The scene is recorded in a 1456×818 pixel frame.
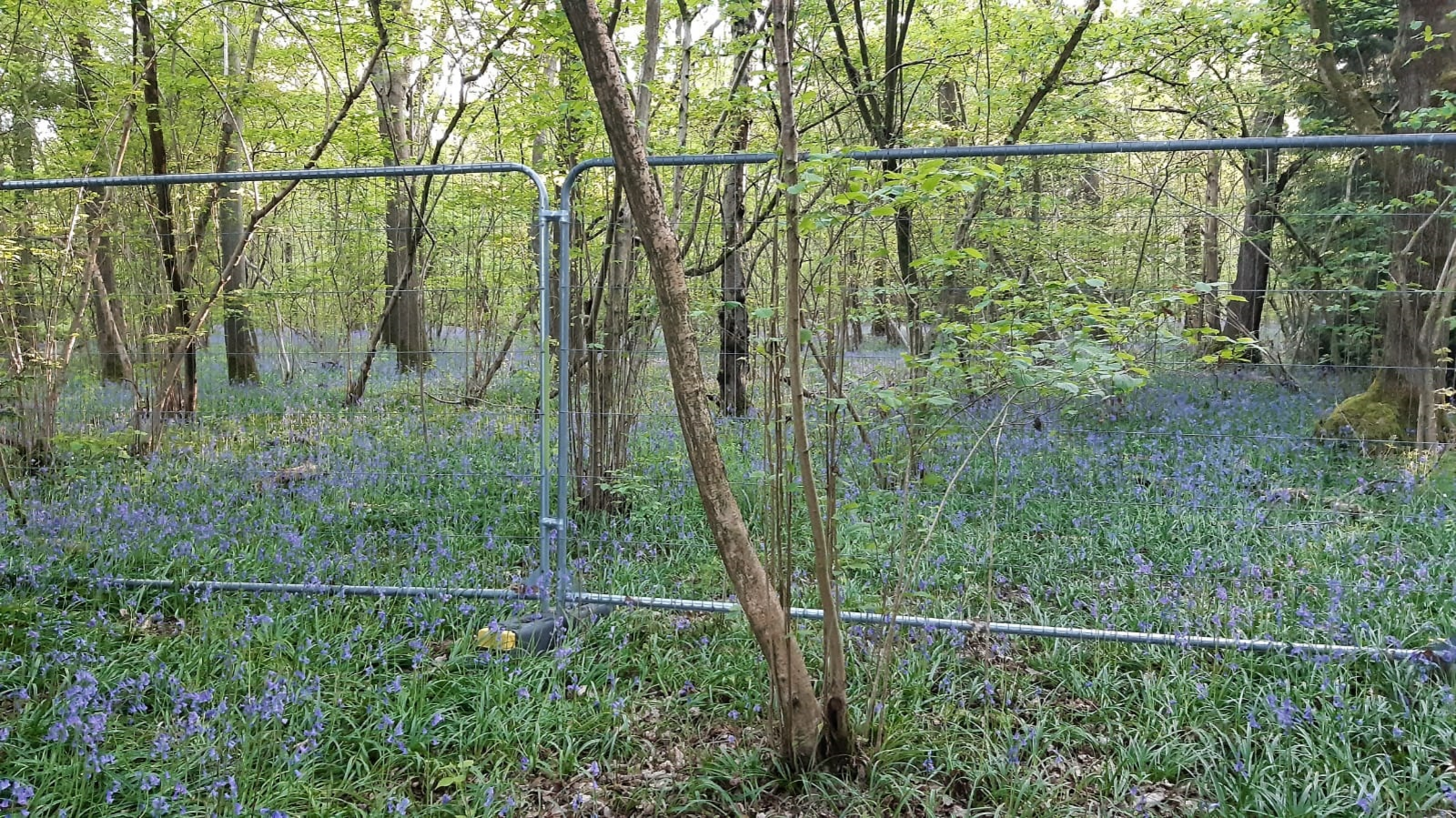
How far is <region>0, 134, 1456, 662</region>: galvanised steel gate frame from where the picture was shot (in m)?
2.74

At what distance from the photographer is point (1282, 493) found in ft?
14.8

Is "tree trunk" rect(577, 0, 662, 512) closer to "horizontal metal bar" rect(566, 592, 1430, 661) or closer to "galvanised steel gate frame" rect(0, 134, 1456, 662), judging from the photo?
"galvanised steel gate frame" rect(0, 134, 1456, 662)

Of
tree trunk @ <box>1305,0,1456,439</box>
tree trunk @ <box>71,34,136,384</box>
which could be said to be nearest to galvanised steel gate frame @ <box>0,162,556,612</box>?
tree trunk @ <box>71,34,136,384</box>

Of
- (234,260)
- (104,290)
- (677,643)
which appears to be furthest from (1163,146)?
(104,290)

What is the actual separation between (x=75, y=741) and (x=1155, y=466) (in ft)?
18.5

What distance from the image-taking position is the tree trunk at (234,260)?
6.04m

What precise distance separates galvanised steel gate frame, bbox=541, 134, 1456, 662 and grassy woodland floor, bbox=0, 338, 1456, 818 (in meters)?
0.08

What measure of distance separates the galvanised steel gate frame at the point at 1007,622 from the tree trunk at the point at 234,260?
2690mm

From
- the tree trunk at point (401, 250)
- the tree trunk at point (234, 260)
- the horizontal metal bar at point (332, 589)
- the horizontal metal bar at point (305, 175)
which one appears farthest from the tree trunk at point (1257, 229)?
the tree trunk at point (234, 260)

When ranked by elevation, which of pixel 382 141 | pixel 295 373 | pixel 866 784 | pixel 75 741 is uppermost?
pixel 382 141

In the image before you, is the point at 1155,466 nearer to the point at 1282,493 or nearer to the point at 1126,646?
the point at 1282,493

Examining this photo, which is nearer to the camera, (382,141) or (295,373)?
(295,373)

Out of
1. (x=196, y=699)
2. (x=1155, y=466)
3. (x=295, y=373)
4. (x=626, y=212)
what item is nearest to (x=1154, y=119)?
(x=1155, y=466)

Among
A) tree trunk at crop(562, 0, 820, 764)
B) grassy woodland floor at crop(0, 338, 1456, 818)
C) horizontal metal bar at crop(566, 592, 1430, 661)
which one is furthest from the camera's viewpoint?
horizontal metal bar at crop(566, 592, 1430, 661)
